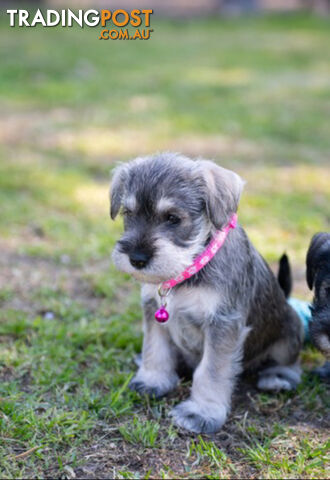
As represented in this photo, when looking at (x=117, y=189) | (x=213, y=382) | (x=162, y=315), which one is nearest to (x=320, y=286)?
(x=213, y=382)

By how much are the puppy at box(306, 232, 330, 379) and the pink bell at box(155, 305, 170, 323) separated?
89cm

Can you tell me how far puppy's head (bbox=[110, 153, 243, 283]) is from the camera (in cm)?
347

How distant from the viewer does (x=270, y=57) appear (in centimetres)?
1794

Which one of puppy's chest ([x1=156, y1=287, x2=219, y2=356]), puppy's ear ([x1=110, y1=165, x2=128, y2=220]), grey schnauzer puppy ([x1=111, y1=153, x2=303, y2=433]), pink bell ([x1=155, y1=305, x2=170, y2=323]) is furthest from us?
puppy's ear ([x1=110, y1=165, x2=128, y2=220])

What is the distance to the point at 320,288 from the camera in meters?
3.80

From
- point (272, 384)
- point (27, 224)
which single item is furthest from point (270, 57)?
point (272, 384)

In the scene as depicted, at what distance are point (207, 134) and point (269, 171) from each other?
6.34 feet

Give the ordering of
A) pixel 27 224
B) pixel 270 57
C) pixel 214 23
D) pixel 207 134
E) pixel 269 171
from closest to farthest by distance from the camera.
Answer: pixel 27 224 → pixel 269 171 → pixel 207 134 → pixel 270 57 → pixel 214 23

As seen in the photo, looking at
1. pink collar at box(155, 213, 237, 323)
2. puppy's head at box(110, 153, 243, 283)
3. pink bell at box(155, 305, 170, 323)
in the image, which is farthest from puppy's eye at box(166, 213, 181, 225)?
pink bell at box(155, 305, 170, 323)

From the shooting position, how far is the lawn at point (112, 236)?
11.3ft

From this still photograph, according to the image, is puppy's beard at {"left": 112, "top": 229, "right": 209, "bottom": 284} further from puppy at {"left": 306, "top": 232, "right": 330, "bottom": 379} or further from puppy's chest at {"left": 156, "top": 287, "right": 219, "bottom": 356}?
puppy at {"left": 306, "top": 232, "right": 330, "bottom": 379}

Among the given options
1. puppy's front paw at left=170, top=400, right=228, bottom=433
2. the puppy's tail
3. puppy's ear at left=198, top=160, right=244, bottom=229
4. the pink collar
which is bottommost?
puppy's front paw at left=170, top=400, right=228, bottom=433

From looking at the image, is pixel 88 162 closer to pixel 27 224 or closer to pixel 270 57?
pixel 27 224

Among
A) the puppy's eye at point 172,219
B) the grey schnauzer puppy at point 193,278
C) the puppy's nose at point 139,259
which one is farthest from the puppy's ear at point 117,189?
the puppy's nose at point 139,259
